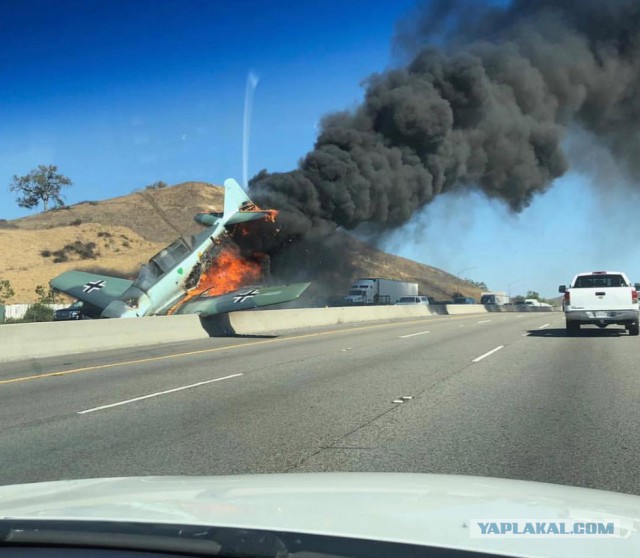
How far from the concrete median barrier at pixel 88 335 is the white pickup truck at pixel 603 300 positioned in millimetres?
11461

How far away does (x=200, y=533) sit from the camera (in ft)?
8.33

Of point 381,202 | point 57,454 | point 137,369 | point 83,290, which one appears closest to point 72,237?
point 381,202

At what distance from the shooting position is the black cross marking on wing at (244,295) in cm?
2072

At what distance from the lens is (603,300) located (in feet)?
63.0

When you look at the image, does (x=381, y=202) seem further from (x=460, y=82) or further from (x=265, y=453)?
(x=265, y=453)

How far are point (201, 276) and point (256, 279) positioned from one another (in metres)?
7.11

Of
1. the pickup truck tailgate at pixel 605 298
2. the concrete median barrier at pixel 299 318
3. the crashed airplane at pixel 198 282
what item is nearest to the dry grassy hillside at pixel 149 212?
the concrete median barrier at pixel 299 318

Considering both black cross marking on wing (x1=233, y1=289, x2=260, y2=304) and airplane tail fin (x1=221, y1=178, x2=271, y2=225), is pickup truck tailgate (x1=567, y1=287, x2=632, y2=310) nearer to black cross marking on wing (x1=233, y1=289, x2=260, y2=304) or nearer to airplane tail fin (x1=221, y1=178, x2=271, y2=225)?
black cross marking on wing (x1=233, y1=289, x2=260, y2=304)

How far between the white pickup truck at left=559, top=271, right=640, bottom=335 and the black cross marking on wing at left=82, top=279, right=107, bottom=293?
52.0ft

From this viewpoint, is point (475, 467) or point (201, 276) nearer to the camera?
point (475, 467)

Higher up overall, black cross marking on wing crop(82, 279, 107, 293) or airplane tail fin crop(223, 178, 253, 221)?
→ airplane tail fin crop(223, 178, 253, 221)

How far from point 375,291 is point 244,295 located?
34.3 m

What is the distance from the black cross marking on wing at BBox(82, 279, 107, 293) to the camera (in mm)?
24469

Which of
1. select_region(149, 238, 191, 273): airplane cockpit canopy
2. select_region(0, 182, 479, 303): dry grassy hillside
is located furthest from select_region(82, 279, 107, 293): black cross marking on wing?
select_region(0, 182, 479, 303): dry grassy hillside
